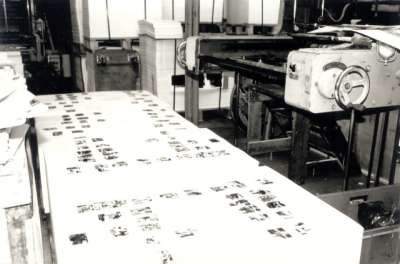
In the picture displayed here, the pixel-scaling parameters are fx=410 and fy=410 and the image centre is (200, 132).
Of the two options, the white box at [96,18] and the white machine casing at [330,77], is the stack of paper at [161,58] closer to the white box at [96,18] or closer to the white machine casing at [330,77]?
the white box at [96,18]

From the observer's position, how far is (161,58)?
169 inches

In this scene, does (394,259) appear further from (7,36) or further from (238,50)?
(7,36)

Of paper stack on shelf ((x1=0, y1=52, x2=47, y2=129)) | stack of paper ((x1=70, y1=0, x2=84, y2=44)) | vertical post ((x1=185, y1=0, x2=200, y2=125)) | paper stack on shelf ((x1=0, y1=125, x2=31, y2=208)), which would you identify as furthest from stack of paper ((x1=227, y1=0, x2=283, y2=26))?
paper stack on shelf ((x1=0, y1=125, x2=31, y2=208))

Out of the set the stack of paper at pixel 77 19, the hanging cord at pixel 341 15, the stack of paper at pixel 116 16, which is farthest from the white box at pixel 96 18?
the hanging cord at pixel 341 15

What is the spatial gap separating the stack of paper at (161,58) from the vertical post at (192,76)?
29 centimetres

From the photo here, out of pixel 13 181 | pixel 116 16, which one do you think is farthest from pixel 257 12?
pixel 13 181

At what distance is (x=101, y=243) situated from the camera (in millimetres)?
1142

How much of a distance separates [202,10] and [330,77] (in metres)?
3.19

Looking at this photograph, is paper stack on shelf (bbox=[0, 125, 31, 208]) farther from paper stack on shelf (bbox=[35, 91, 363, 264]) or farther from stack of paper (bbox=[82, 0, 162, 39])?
stack of paper (bbox=[82, 0, 162, 39])

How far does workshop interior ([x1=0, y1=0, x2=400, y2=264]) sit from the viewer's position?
1.21 metres

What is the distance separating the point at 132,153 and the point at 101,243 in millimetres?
825

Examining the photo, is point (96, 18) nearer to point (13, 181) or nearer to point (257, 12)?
point (257, 12)

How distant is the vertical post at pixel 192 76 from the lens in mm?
3900

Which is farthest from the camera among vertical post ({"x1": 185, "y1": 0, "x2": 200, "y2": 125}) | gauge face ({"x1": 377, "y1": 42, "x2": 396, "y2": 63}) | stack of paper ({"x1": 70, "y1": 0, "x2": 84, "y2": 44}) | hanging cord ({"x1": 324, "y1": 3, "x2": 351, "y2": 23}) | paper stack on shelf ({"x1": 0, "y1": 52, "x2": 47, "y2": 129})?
stack of paper ({"x1": 70, "y1": 0, "x2": 84, "y2": 44})
